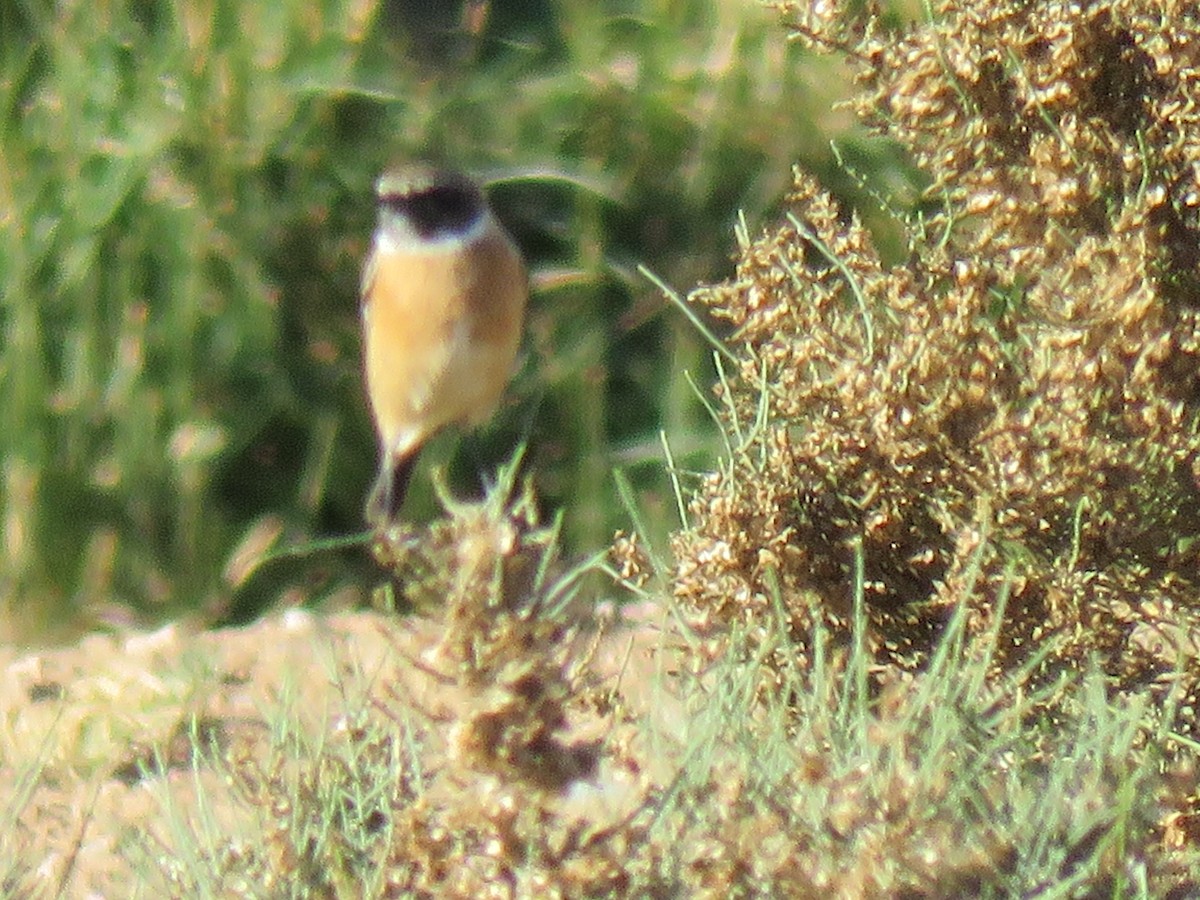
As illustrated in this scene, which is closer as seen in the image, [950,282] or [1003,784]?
[1003,784]

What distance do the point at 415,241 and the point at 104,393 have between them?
53.9 inches

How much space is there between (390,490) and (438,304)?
2.30 feet

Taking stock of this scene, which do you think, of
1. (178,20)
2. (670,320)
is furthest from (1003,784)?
(178,20)

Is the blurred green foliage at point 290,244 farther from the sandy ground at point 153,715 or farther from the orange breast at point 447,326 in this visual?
the orange breast at point 447,326

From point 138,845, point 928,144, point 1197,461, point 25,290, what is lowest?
point 25,290

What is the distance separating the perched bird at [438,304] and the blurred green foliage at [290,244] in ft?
2.91

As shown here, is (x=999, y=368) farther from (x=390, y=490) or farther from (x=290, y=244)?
(x=290, y=244)

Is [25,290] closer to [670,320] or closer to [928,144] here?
[670,320]

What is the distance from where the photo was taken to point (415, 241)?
456 cm

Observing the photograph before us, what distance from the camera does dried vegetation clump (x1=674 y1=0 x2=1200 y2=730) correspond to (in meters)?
2.69

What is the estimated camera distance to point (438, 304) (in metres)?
4.45

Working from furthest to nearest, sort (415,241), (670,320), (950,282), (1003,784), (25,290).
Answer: (670,320), (25,290), (415,241), (950,282), (1003,784)

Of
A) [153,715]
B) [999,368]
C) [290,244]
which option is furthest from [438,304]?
[999,368]

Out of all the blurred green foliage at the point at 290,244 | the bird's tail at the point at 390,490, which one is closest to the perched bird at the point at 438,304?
the bird's tail at the point at 390,490
